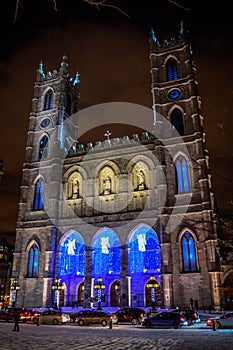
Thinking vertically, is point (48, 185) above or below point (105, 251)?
above

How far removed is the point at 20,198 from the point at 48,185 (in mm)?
3895

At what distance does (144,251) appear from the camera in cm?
3281

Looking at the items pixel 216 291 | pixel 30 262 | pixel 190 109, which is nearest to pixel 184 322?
pixel 216 291

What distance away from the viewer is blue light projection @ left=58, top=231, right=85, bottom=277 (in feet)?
115

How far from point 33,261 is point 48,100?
21904mm

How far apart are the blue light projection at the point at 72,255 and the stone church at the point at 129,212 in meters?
0.11

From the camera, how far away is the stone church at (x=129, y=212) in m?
30.2

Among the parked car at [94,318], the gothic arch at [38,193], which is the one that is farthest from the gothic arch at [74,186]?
the parked car at [94,318]

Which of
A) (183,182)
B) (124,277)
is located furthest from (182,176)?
(124,277)

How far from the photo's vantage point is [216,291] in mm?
27547

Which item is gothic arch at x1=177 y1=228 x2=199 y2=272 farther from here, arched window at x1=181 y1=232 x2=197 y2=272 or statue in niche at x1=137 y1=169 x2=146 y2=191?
statue in niche at x1=137 y1=169 x2=146 y2=191

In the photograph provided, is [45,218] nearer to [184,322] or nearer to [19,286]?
[19,286]

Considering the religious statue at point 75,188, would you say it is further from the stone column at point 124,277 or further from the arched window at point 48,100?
the arched window at point 48,100

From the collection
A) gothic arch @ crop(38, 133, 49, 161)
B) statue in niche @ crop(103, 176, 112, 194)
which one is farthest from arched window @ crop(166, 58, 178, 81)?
gothic arch @ crop(38, 133, 49, 161)
